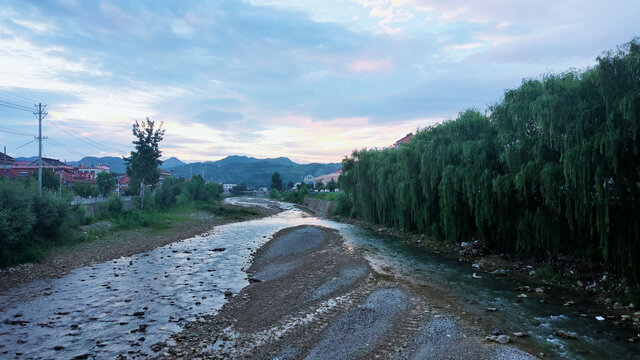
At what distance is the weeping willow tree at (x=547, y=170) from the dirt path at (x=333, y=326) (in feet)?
22.7

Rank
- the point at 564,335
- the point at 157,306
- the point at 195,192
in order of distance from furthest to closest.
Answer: the point at 195,192 → the point at 157,306 → the point at 564,335

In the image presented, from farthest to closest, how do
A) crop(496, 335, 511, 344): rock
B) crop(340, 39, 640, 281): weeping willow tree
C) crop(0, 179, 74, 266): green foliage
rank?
crop(0, 179, 74, 266): green foliage < crop(340, 39, 640, 281): weeping willow tree < crop(496, 335, 511, 344): rock

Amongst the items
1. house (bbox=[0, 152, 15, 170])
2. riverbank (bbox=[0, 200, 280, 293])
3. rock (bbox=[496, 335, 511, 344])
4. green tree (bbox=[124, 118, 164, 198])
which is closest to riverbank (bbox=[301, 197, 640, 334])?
rock (bbox=[496, 335, 511, 344])

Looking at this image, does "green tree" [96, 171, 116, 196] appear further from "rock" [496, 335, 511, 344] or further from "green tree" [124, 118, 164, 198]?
"rock" [496, 335, 511, 344]

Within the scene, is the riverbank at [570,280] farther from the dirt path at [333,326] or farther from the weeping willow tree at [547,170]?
the dirt path at [333,326]

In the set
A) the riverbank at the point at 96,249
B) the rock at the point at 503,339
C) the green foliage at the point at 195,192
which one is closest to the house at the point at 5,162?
the green foliage at the point at 195,192

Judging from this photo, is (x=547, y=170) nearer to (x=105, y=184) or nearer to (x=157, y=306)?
(x=157, y=306)

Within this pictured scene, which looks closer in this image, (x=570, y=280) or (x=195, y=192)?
(x=570, y=280)

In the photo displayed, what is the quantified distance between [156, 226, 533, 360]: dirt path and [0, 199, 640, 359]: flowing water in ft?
4.23

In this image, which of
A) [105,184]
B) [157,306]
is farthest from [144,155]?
[157,306]

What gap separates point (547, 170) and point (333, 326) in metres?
11.0

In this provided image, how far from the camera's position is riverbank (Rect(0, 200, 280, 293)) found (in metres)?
17.7

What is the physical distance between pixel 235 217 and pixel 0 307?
151 feet

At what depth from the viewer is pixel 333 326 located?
36.0 ft
